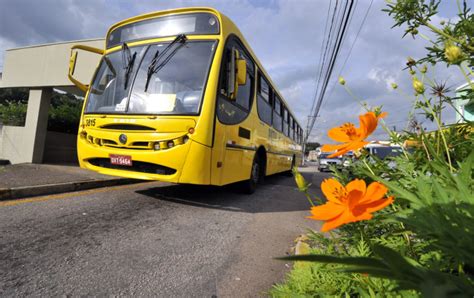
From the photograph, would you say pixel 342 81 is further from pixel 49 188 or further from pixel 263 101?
pixel 263 101

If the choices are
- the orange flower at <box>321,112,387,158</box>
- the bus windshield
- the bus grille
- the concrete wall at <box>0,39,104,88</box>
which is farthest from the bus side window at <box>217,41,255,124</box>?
the concrete wall at <box>0,39,104,88</box>

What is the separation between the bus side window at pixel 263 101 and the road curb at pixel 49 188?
3.61 meters

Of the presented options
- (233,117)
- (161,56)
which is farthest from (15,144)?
(233,117)

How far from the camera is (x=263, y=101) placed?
21.9 feet

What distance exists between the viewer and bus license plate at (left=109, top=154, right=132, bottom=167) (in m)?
3.88

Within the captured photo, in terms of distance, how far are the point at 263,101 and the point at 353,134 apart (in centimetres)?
598

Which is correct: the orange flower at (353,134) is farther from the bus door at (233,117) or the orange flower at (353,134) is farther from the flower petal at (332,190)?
the bus door at (233,117)

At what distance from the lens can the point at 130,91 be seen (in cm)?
425

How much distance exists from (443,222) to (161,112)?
149 inches

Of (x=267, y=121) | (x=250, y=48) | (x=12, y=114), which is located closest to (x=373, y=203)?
(x=250, y=48)

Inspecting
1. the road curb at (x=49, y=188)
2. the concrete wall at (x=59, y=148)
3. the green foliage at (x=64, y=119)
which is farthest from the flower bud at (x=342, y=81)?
the green foliage at (x=64, y=119)

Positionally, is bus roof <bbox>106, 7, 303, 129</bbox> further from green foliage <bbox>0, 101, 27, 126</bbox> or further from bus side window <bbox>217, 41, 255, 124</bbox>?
green foliage <bbox>0, 101, 27, 126</bbox>

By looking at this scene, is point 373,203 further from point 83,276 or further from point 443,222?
point 83,276

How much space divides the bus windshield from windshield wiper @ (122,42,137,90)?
0.7 inches
